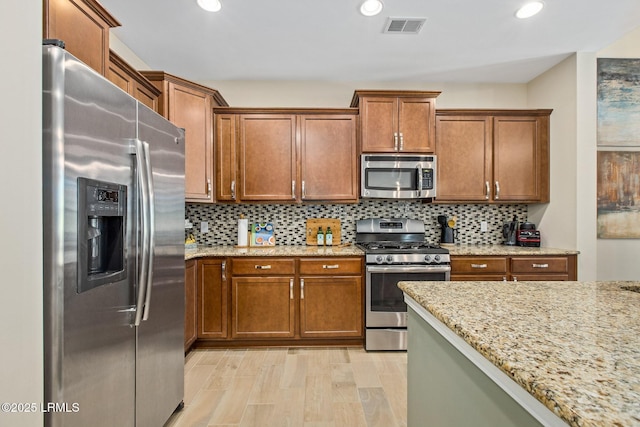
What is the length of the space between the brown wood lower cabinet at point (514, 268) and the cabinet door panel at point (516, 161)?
2.23 ft

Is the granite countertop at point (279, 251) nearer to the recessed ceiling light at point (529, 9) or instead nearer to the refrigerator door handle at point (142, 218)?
the refrigerator door handle at point (142, 218)

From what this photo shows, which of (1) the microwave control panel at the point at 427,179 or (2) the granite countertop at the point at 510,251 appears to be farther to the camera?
(1) the microwave control panel at the point at 427,179

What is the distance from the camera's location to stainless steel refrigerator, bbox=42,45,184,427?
112 centimetres

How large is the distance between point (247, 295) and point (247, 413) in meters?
1.16

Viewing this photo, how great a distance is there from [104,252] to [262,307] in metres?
1.94

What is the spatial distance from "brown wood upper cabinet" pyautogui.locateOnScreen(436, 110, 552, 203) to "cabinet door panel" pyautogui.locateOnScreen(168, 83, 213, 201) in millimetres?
2261

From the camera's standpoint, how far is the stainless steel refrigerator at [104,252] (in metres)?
1.12

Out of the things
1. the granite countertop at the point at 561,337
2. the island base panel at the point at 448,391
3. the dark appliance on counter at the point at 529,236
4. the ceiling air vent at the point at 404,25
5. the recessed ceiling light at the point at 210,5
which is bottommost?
the island base panel at the point at 448,391

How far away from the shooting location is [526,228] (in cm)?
364

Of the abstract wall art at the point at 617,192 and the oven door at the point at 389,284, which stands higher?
the abstract wall art at the point at 617,192

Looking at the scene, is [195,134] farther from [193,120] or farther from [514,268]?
[514,268]

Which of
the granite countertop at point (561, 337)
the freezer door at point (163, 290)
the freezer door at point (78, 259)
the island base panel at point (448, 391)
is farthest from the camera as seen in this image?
the freezer door at point (163, 290)

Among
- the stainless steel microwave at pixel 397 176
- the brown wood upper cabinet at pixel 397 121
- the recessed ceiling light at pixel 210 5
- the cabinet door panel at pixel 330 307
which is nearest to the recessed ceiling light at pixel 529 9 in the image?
the brown wood upper cabinet at pixel 397 121

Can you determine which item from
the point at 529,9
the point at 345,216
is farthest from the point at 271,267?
the point at 529,9
